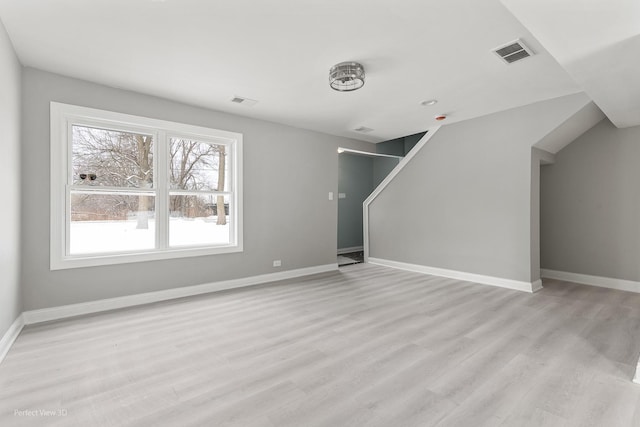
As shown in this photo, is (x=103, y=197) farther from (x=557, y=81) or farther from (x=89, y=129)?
(x=557, y=81)

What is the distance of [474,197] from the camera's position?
187 inches

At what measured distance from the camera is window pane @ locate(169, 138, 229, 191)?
13.4 ft

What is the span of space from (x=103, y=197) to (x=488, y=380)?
4.21 m

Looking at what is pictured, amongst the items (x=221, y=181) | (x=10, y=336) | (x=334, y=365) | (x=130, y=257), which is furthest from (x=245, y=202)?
(x=334, y=365)

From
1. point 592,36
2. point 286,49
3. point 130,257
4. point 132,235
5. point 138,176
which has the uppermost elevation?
point 286,49

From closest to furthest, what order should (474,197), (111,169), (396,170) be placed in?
1. (111,169)
2. (474,197)
3. (396,170)

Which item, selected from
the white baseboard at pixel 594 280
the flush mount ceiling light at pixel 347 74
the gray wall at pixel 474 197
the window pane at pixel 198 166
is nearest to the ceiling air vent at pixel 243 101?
the window pane at pixel 198 166

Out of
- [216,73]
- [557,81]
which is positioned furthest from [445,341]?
[216,73]

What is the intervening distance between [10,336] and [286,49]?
3.45 meters

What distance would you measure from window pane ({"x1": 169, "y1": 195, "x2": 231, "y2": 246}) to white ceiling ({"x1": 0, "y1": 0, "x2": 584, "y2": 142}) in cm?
135

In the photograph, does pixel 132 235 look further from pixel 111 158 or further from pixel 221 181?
pixel 221 181

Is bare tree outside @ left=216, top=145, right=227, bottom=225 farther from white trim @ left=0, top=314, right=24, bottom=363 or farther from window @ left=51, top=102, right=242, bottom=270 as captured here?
white trim @ left=0, top=314, right=24, bottom=363

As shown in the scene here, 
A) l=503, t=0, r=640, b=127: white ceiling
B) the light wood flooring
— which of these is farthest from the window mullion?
l=503, t=0, r=640, b=127: white ceiling

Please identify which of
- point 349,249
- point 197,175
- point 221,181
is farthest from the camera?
point 349,249
